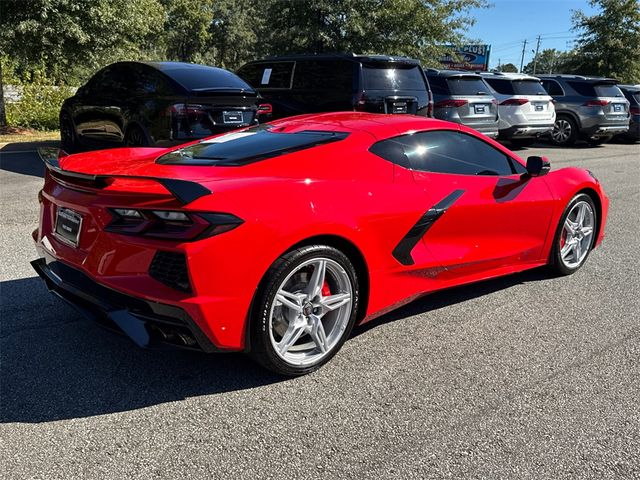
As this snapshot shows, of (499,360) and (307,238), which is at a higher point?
(307,238)

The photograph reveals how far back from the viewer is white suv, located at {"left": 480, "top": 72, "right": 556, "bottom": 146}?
14.2 m

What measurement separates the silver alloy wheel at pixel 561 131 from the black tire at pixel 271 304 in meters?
15.7

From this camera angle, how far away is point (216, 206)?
2.81 m

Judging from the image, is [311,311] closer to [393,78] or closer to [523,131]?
[393,78]

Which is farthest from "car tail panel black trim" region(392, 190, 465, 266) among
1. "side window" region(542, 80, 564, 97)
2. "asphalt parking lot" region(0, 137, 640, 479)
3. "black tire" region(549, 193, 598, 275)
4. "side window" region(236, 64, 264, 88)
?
"side window" region(542, 80, 564, 97)

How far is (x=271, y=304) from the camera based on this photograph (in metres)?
3.00

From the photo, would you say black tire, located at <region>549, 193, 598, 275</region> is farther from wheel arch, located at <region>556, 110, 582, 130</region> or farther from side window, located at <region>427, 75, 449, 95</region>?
wheel arch, located at <region>556, 110, 582, 130</region>

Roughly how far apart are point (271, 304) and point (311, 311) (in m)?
0.34

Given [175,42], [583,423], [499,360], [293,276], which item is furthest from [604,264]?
[175,42]

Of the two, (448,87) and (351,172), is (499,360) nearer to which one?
(351,172)

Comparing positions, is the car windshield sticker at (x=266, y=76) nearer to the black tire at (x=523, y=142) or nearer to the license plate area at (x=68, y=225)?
the black tire at (x=523, y=142)

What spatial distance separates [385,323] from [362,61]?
649 cm

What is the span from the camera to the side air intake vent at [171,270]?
9.02 feet

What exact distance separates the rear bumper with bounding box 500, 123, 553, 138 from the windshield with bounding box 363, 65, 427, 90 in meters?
4.93
